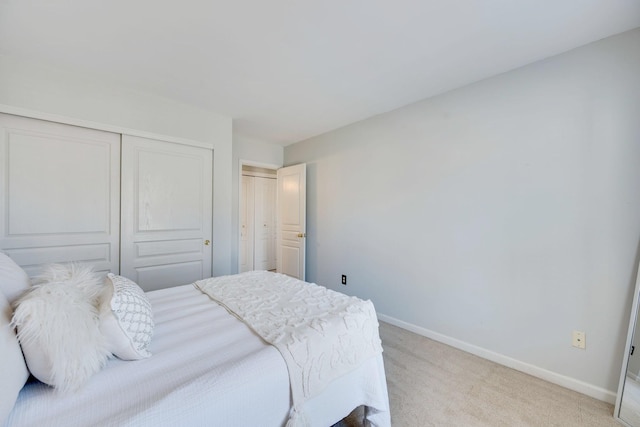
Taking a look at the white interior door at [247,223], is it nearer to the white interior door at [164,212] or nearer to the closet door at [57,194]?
the white interior door at [164,212]

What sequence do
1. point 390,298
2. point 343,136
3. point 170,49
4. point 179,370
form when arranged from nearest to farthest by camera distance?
point 179,370
point 170,49
point 390,298
point 343,136

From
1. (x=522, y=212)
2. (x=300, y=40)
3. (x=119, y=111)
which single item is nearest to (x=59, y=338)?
(x=300, y=40)

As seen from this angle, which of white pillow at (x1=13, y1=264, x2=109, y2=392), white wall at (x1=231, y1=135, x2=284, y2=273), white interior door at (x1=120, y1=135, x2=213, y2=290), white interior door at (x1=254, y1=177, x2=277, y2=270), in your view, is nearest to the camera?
white pillow at (x1=13, y1=264, x2=109, y2=392)

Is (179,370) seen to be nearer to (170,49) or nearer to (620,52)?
(170,49)

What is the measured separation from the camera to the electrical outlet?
180 centimetres

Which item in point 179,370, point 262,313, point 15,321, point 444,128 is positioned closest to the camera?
point 15,321

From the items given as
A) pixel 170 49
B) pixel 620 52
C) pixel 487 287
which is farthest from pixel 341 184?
pixel 620 52

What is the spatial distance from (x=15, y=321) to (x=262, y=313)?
93cm

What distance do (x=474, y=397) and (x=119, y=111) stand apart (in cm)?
374

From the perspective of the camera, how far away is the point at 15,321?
31.3 inches

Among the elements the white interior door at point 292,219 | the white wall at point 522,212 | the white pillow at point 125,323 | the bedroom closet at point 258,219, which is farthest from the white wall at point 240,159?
the white pillow at point 125,323

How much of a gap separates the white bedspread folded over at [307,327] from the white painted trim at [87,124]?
172 cm

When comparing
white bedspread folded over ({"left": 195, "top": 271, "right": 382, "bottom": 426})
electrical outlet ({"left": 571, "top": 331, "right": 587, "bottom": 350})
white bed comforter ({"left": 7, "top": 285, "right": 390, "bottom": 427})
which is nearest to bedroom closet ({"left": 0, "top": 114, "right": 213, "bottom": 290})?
white bedspread folded over ({"left": 195, "top": 271, "right": 382, "bottom": 426})

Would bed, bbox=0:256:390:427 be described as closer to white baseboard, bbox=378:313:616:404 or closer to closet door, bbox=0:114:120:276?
white baseboard, bbox=378:313:616:404
